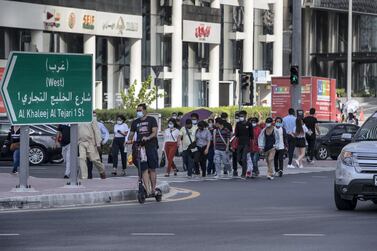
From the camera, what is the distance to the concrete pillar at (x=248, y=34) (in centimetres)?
7819

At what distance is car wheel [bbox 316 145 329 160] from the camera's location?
39.2 meters

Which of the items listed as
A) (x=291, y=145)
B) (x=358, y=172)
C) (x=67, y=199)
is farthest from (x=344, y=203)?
(x=291, y=145)

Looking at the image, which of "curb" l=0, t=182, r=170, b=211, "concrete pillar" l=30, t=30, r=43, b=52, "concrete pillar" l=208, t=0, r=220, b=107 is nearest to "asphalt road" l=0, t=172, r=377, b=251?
"curb" l=0, t=182, r=170, b=211

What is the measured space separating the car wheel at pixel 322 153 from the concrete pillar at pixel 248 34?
3934cm

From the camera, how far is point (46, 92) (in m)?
21.5

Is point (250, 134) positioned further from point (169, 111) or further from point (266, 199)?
point (169, 111)

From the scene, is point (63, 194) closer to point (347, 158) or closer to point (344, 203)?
point (344, 203)

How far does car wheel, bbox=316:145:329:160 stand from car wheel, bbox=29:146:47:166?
34.7 feet

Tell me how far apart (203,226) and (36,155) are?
20327 mm

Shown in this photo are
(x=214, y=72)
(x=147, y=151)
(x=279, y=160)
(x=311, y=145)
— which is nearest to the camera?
(x=147, y=151)

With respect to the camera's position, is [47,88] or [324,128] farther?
[324,128]

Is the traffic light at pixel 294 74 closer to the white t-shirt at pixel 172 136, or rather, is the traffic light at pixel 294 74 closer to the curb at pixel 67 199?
the white t-shirt at pixel 172 136

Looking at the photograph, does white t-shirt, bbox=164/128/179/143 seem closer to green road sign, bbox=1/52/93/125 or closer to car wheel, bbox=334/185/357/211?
green road sign, bbox=1/52/93/125

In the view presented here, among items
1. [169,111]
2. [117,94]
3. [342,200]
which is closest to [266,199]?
[342,200]
